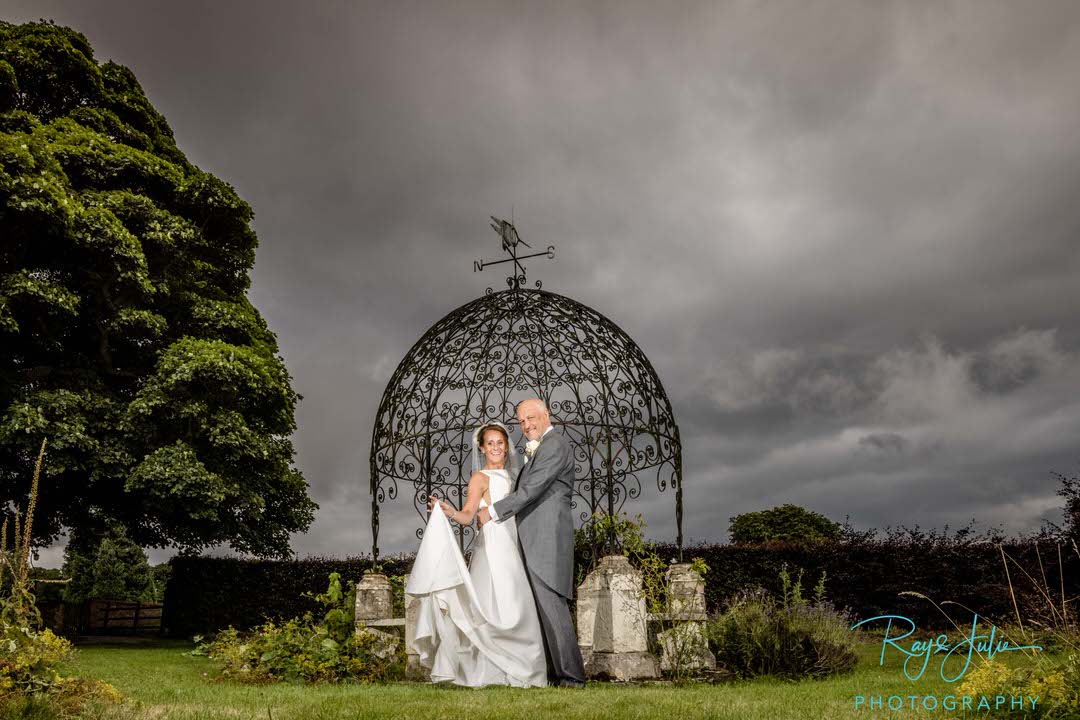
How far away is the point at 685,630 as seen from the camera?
25.7ft

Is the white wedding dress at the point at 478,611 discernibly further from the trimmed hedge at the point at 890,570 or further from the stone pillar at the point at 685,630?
the trimmed hedge at the point at 890,570

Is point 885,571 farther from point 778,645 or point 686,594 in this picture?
point 686,594

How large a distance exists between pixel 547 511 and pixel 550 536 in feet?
0.73

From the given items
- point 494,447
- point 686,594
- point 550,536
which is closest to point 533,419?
point 494,447

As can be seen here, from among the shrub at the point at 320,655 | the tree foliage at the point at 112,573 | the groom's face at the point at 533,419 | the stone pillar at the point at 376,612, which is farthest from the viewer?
the tree foliage at the point at 112,573

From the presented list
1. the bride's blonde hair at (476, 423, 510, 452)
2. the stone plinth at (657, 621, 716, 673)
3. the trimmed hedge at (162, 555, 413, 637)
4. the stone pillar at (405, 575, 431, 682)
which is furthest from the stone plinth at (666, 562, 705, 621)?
the trimmed hedge at (162, 555, 413, 637)

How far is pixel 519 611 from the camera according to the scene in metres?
7.14

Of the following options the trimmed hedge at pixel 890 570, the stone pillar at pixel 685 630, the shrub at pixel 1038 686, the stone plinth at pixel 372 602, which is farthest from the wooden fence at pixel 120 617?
the shrub at pixel 1038 686

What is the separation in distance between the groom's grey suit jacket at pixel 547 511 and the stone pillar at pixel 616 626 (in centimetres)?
59

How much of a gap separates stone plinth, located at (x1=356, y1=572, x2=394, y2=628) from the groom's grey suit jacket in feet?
7.95

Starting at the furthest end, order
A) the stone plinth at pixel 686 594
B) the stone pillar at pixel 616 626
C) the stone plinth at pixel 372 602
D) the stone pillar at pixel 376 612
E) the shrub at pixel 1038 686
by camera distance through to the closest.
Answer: the stone plinth at pixel 372 602, the stone pillar at pixel 376 612, the stone plinth at pixel 686 594, the stone pillar at pixel 616 626, the shrub at pixel 1038 686

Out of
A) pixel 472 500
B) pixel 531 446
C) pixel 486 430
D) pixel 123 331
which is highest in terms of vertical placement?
pixel 123 331

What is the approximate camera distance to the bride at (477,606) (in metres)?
7.12

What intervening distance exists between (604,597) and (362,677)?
2.63m
